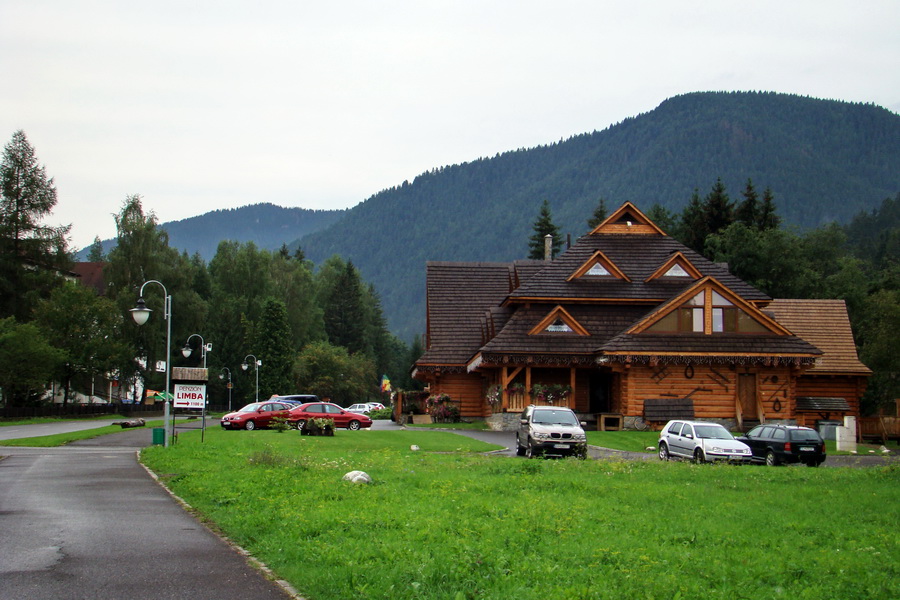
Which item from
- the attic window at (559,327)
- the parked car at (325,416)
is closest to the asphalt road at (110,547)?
the parked car at (325,416)

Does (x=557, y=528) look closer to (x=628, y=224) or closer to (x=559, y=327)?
(x=559, y=327)

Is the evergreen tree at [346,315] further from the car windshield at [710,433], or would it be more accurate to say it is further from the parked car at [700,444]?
the car windshield at [710,433]

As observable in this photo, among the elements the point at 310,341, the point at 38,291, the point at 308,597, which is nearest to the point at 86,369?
the point at 38,291

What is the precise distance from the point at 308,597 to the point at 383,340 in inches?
5043

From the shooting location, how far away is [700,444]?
26922mm

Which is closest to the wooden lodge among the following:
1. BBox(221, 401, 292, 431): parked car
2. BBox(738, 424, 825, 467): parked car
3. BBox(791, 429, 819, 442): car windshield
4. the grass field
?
BBox(221, 401, 292, 431): parked car

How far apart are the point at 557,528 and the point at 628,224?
39617 mm

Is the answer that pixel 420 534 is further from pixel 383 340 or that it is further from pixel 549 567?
pixel 383 340

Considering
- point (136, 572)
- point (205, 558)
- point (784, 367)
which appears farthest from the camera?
point (784, 367)

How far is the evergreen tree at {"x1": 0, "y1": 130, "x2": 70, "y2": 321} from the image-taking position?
7000 centimetres

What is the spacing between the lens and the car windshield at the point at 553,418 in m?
27.3

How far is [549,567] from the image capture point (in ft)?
31.4

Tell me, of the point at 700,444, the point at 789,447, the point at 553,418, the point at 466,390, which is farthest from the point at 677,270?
the point at 553,418

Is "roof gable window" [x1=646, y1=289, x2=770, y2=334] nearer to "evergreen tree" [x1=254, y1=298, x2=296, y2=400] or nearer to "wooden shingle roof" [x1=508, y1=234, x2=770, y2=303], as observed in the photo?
"wooden shingle roof" [x1=508, y1=234, x2=770, y2=303]
